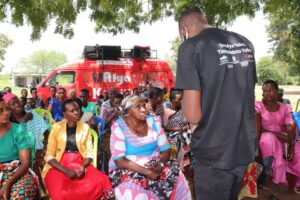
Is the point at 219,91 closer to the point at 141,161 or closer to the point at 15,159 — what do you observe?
the point at 141,161

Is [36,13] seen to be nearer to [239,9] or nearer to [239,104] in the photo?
[239,9]

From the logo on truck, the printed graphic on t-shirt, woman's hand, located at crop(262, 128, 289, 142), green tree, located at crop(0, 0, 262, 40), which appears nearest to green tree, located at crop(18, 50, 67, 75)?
the logo on truck

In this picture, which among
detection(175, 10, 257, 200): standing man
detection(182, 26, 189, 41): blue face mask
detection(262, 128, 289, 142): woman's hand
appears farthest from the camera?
detection(262, 128, 289, 142): woman's hand

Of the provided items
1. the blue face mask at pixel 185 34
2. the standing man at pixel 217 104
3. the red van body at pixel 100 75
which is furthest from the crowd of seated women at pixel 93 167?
the red van body at pixel 100 75

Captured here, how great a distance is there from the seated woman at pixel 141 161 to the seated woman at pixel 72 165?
34 centimetres

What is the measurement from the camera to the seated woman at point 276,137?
4207 mm

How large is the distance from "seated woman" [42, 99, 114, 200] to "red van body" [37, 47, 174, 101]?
24.9ft

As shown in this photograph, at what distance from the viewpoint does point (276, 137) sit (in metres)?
4.26

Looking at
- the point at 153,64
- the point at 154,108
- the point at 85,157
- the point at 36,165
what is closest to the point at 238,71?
the point at 85,157

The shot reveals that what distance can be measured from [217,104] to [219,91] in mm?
65

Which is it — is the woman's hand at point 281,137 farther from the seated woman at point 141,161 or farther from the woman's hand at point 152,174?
the woman's hand at point 152,174

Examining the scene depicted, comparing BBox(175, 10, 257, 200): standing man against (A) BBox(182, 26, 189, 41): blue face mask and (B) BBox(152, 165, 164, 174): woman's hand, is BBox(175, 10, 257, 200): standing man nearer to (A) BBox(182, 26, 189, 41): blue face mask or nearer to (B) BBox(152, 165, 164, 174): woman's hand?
(A) BBox(182, 26, 189, 41): blue face mask

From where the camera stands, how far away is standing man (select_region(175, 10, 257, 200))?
1.62 m

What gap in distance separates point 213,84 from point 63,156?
2.39 metres
